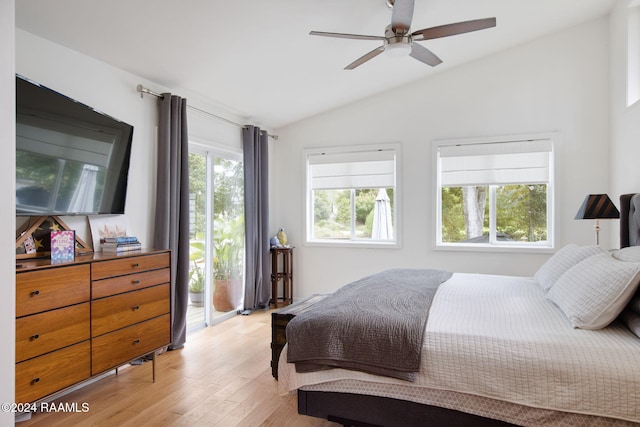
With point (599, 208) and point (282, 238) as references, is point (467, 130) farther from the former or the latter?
point (282, 238)

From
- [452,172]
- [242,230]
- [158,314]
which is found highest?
[452,172]

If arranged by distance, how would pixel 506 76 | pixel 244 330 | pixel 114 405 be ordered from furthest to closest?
pixel 506 76 < pixel 244 330 < pixel 114 405

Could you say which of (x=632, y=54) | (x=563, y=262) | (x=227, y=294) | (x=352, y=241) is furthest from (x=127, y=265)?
(x=632, y=54)

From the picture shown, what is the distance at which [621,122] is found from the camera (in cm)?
381

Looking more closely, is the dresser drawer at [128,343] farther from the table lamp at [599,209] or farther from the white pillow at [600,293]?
the table lamp at [599,209]

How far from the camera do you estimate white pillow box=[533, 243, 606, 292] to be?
8.52 ft

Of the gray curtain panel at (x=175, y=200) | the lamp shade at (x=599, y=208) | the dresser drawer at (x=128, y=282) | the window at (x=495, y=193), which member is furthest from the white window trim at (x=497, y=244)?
the dresser drawer at (x=128, y=282)

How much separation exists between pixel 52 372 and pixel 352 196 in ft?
12.5

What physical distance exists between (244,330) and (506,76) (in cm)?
400

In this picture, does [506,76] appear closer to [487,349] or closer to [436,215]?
[436,215]

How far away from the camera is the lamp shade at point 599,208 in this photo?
336 cm

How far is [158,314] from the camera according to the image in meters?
3.02

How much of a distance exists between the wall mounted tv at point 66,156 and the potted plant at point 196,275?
1181 millimetres

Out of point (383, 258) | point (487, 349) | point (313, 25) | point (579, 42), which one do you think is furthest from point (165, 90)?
point (579, 42)
